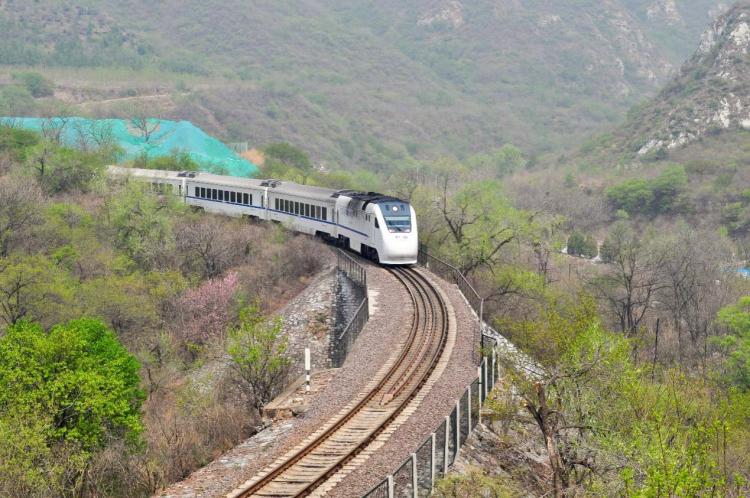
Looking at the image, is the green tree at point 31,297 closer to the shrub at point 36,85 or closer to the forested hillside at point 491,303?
the forested hillside at point 491,303

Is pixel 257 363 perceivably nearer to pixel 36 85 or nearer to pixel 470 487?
pixel 470 487

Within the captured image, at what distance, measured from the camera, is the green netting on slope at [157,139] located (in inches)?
3438

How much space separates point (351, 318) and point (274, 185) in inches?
730

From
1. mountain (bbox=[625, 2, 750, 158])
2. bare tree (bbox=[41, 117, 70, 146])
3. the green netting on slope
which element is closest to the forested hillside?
mountain (bbox=[625, 2, 750, 158])

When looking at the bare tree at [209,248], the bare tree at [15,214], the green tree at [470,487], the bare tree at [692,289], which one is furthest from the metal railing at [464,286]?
the bare tree at [15,214]

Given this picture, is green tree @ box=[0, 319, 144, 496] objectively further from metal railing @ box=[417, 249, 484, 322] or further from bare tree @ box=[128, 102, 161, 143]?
bare tree @ box=[128, 102, 161, 143]

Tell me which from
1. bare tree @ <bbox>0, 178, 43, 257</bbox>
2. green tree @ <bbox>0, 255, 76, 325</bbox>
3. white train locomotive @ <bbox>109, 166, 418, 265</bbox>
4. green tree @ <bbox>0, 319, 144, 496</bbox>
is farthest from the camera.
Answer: bare tree @ <bbox>0, 178, 43, 257</bbox>

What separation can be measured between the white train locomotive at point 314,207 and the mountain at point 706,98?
6638cm

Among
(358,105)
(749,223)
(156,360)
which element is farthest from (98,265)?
(358,105)

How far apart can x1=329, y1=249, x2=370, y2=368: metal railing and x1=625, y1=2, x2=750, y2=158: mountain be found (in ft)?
241

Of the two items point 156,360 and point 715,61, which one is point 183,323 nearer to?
point 156,360

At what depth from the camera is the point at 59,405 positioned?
2488 centimetres

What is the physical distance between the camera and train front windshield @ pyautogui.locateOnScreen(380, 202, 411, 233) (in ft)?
127

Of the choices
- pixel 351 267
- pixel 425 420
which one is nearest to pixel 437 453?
pixel 425 420
